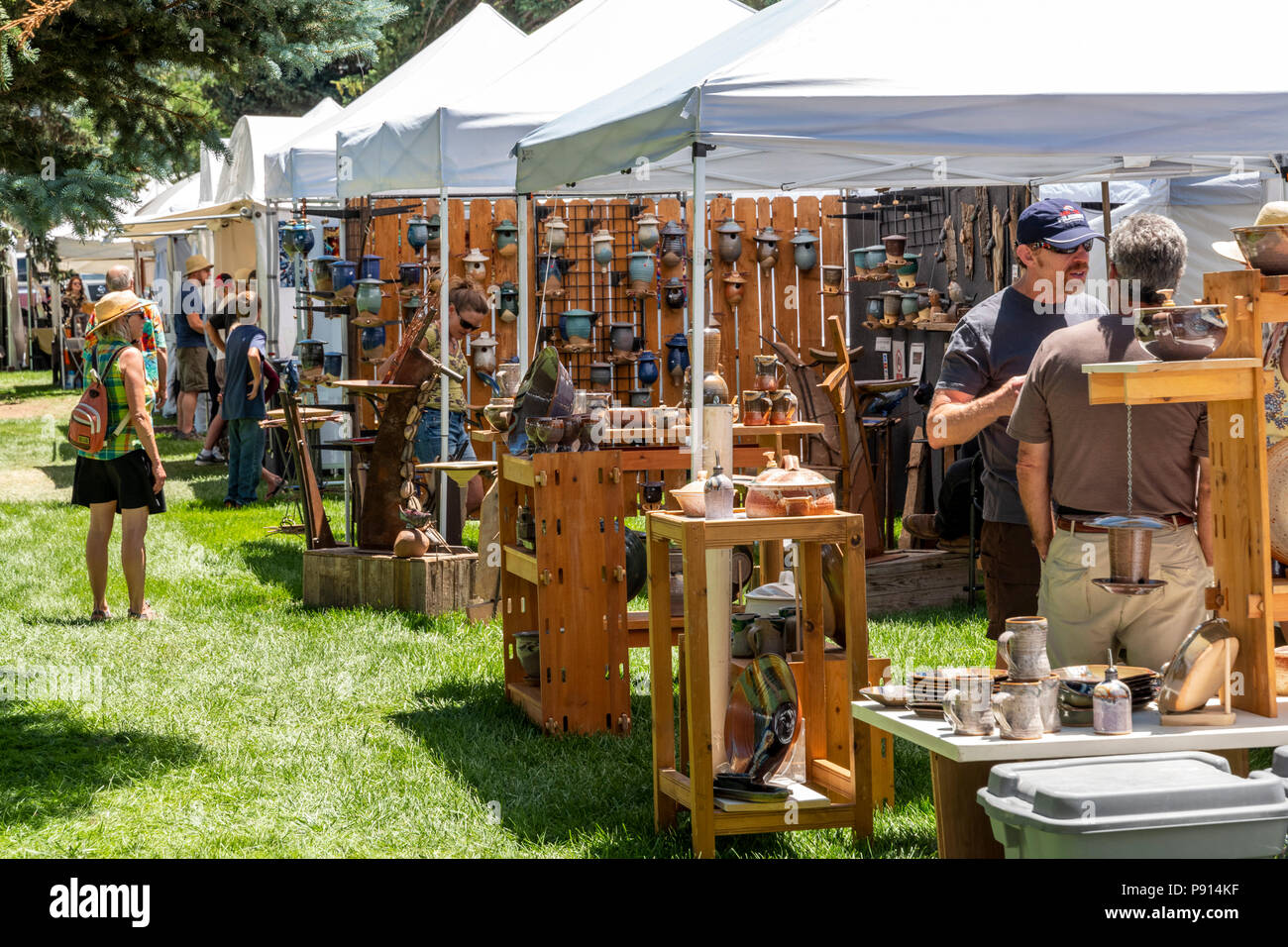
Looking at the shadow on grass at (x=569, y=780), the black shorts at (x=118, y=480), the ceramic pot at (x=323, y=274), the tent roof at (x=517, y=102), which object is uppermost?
the tent roof at (x=517, y=102)

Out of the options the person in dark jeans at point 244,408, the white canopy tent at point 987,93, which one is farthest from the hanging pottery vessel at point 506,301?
the white canopy tent at point 987,93

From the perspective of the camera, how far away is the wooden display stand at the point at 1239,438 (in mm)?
3191

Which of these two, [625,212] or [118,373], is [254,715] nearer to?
[118,373]

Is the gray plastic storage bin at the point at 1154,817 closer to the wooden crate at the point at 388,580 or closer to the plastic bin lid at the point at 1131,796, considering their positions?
the plastic bin lid at the point at 1131,796

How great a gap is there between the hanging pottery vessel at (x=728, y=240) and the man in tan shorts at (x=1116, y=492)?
7015 mm

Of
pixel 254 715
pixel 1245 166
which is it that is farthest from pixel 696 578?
pixel 1245 166

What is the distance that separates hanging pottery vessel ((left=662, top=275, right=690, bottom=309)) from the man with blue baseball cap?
20.5 feet

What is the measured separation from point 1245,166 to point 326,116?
765cm

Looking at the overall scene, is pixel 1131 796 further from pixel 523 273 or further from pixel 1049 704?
pixel 523 273

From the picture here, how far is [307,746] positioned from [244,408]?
6.60 meters

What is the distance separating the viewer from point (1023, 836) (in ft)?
9.50

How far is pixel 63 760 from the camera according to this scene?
206 inches

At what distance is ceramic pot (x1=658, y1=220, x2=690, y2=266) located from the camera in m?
10.5

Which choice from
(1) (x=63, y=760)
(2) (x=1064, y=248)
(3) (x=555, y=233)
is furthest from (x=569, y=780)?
(3) (x=555, y=233)
